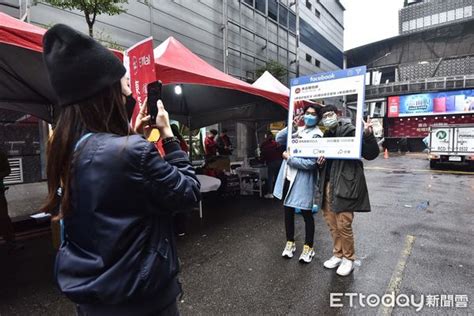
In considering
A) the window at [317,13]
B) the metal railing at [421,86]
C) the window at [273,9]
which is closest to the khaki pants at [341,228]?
the window at [273,9]

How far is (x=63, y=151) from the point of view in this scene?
3.67 feet

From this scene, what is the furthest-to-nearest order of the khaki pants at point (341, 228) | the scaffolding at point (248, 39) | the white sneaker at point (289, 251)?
the scaffolding at point (248, 39)
the white sneaker at point (289, 251)
the khaki pants at point (341, 228)

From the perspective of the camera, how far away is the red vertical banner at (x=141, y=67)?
2.51m

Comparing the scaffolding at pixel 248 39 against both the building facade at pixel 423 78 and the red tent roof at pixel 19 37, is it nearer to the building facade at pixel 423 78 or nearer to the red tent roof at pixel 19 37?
the red tent roof at pixel 19 37

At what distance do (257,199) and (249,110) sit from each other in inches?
95.8

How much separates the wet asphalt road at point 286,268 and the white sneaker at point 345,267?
7cm

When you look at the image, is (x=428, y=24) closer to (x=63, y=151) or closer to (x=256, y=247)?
(x=256, y=247)

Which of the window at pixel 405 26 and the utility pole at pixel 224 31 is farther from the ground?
the window at pixel 405 26

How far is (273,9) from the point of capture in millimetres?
18828

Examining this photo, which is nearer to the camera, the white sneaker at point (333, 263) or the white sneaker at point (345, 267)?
the white sneaker at point (345, 267)

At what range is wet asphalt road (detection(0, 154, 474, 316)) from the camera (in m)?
2.90

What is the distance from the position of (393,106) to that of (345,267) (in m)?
30.8

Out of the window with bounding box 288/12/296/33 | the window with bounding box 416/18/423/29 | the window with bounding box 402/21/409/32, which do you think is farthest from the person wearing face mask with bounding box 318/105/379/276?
the window with bounding box 402/21/409/32

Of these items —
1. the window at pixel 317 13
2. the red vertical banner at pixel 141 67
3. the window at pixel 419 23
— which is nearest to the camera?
the red vertical banner at pixel 141 67
